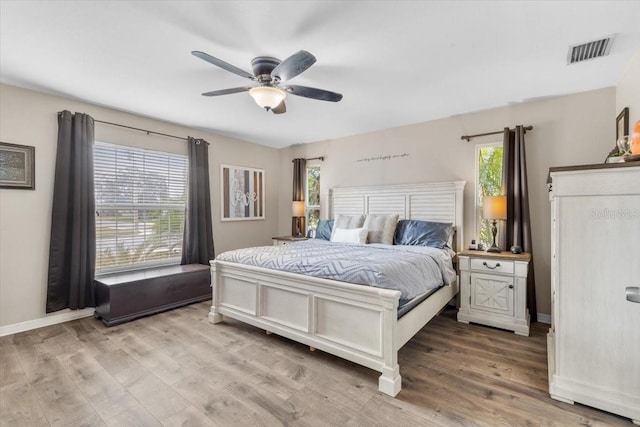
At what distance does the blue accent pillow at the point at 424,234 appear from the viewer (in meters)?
3.60

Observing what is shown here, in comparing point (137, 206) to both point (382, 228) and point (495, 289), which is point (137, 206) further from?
point (495, 289)

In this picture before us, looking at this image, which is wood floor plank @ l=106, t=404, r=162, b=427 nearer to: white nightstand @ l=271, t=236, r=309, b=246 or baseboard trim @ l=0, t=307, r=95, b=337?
baseboard trim @ l=0, t=307, r=95, b=337

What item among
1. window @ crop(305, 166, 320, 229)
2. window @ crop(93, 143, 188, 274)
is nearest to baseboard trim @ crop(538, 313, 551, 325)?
window @ crop(305, 166, 320, 229)

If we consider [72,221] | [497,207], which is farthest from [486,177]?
[72,221]

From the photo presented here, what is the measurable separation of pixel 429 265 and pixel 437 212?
1366mm

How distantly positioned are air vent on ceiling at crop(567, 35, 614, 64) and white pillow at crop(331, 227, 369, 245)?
2.61m

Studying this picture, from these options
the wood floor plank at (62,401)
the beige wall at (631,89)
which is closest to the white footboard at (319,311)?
the wood floor plank at (62,401)

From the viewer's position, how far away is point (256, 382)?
218cm

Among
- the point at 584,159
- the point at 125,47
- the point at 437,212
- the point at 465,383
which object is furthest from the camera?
the point at 437,212

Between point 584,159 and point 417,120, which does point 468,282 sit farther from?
point 417,120

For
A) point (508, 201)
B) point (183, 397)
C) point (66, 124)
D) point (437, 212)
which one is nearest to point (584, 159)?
point (508, 201)

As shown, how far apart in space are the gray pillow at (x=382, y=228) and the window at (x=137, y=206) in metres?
2.83

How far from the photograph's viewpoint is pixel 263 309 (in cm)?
290

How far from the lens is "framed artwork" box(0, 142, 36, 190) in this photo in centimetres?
300
